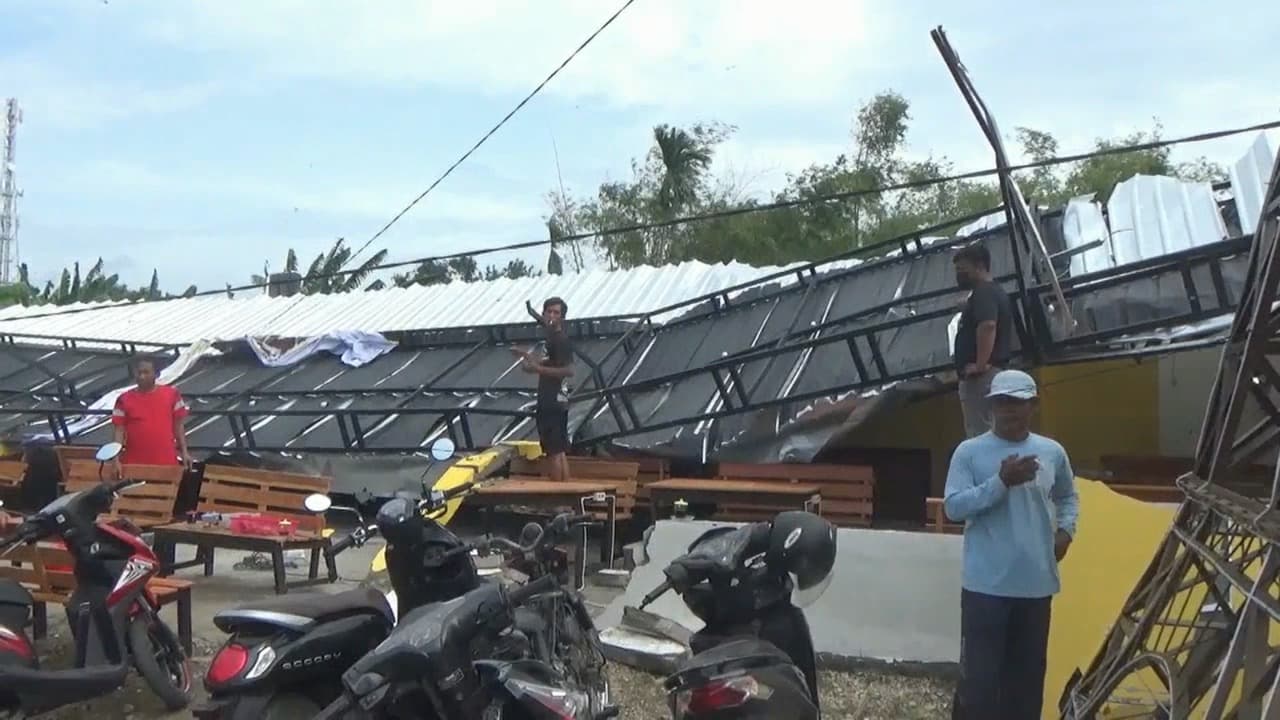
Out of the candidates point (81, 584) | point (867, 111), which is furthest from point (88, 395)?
point (867, 111)

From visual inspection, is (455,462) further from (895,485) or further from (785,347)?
(895,485)

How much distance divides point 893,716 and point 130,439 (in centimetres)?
580

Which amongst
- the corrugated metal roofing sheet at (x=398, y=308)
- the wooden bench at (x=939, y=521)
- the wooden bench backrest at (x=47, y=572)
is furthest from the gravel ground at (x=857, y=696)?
the corrugated metal roofing sheet at (x=398, y=308)

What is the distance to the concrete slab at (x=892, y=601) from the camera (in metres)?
6.00

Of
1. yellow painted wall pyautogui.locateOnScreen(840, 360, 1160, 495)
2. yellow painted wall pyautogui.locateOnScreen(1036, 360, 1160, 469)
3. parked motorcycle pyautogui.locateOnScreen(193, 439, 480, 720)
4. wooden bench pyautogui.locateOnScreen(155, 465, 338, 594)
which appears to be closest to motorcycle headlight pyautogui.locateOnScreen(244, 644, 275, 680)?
parked motorcycle pyautogui.locateOnScreen(193, 439, 480, 720)

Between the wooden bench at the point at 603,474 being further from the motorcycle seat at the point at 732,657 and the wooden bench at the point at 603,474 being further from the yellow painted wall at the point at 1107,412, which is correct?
the motorcycle seat at the point at 732,657

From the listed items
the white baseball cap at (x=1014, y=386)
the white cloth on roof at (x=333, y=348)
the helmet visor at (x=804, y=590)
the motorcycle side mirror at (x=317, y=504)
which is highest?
the white baseball cap at (x=1014, y=386)

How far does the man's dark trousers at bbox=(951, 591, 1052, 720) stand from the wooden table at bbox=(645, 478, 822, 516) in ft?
11.6

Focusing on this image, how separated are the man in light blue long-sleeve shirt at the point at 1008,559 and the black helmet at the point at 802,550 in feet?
2.35

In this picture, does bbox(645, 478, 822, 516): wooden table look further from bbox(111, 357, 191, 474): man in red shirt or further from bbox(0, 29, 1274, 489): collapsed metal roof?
bbox(111, 357, 191, 474): man in red shirt

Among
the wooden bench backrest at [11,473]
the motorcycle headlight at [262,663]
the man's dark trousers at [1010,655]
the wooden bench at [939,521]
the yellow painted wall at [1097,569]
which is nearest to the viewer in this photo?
the motorcycle headlight at [262,663]

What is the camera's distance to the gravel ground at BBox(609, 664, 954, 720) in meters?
5.56

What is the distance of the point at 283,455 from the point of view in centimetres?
1071

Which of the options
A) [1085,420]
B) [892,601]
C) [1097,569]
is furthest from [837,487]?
[1085,420]
